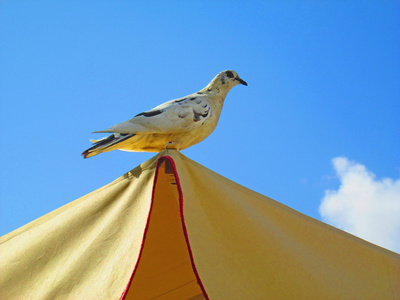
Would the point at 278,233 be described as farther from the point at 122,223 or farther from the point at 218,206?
the point at 122,223

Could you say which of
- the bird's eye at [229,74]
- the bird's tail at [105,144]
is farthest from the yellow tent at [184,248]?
the bird's eye at [229,74]

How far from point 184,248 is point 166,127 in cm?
130

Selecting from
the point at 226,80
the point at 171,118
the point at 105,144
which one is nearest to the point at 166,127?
the point at 171,118

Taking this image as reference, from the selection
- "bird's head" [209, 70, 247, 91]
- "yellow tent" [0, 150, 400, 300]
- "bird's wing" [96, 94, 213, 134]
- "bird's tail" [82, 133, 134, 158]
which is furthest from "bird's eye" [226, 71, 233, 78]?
"yellow tent" [0, 150, 400, 300]

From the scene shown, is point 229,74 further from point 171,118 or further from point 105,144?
point 105,144

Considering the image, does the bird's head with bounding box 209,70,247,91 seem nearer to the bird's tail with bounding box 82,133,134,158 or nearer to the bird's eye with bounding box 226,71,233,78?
the bird's eye with bounding box 226,71,233,78

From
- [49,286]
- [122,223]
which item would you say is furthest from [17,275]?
[122,223]

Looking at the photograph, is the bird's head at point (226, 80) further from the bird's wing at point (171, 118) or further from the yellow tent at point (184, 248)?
the yellow tent at point (184, 248)

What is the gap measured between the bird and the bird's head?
275 millimetres

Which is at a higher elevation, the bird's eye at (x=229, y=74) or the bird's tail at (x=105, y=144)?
the bird's eye at (x=229, y=74)

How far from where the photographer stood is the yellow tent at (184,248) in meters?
1.61

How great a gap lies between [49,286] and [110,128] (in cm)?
147

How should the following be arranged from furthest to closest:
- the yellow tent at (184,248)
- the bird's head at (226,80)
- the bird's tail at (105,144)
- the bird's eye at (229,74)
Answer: the bird's eye at (229,74) → the bird's head at (226,80) → the bird's tail at (105,144) → the yellow tent at (184,248)

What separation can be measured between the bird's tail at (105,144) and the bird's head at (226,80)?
1372mm
